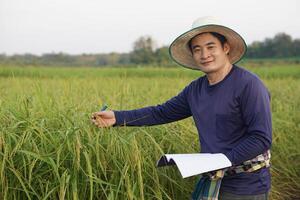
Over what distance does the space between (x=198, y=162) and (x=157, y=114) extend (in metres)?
0.62

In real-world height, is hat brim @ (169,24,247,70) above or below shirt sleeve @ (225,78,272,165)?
above

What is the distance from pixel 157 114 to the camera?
222cm

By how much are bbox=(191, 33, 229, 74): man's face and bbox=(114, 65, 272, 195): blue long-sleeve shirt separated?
7 cm

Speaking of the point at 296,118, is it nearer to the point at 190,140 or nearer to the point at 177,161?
the point at 190,140

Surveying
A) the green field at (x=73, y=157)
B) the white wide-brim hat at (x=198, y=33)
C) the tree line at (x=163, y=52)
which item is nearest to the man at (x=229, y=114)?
the white wide-brim hat at (x=198, y=33)

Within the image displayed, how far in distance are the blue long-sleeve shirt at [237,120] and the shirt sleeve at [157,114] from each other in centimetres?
17

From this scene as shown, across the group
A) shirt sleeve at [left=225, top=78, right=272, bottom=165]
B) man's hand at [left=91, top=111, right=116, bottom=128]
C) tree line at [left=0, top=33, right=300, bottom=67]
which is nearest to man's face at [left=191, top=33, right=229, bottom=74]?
shirt sleeve at [left=225, top=78, right=272, bottom=165]

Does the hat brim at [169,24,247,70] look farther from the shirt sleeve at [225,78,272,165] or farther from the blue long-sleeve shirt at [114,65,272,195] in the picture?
the shirt sleeve at [225,78,272,165]

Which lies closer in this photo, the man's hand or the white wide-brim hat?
the white wide-brim hat

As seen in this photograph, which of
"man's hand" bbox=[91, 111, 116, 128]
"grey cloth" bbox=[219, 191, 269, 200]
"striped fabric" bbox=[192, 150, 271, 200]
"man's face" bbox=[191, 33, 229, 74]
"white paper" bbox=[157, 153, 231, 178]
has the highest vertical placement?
"man's face" bbox=[191, 33, 229, 74]

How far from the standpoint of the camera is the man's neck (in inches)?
72.1

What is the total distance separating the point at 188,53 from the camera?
83.1 inches

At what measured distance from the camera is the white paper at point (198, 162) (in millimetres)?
1591

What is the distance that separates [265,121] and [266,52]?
3323 centimetres
